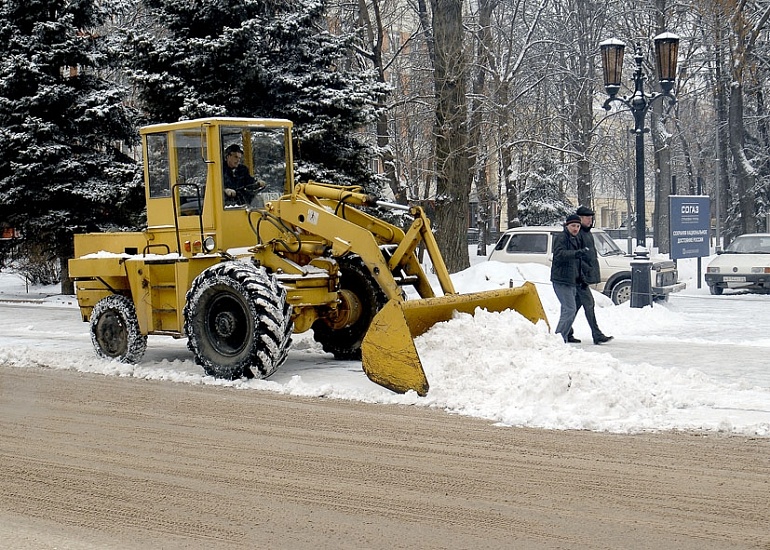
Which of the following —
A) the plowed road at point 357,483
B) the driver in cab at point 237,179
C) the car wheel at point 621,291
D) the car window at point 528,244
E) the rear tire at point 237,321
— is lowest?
the plowed road at point 357,483

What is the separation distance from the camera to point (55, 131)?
82.1ft

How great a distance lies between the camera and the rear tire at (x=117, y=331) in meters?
12.8

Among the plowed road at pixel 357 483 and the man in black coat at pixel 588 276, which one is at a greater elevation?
the man in black coat at pixel 588 276

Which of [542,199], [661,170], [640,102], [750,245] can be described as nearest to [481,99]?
[750,245]

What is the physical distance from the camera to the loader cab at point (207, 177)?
39.7 ft

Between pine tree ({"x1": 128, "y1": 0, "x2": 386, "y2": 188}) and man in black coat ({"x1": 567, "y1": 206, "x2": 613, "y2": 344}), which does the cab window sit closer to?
man in black coat ({"x1": 567, "y1": 206, "x2": 613, "y2": 344})

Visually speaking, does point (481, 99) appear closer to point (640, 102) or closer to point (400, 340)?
point (640, 102)

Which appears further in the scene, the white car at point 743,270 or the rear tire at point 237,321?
the white car at point 743,270

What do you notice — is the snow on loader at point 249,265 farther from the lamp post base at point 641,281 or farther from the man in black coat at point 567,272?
the lamp post base at point 641,281

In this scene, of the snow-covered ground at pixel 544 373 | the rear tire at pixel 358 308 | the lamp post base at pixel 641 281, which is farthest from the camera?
the lamp post base at pixel 641 281

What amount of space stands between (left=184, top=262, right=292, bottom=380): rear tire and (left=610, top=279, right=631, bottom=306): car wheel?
10888 mm

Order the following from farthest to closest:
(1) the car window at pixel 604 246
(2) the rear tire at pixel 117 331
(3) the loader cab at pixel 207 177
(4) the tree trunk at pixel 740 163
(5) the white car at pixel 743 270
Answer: (4) the tree trunk at pixel 740 163, (5) the white car at pixel 743 270, (1) the car window at pixel 604 246, (2) the rear tire at pixel 117 331, (3) the loader cab at pixel 207 177

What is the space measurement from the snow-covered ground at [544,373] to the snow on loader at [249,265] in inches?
16.0

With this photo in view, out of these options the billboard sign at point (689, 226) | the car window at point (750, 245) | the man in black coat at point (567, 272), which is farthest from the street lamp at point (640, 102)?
the car window at point (750, 245)
